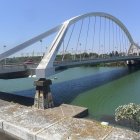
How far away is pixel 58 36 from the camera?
31.0m

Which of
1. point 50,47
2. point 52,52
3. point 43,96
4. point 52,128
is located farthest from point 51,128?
point 50,47

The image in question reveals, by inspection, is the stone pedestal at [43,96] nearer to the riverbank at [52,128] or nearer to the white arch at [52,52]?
the white arch at [52,52]

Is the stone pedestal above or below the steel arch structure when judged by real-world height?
below

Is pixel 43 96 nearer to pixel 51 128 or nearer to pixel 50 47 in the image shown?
pixel 51 128

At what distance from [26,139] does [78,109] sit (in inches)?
285

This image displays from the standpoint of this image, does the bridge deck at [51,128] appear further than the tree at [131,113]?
No

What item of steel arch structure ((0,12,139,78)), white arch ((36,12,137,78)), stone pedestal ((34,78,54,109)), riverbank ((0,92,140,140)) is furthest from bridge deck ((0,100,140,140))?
steel arch structure ((0,12,139,78))

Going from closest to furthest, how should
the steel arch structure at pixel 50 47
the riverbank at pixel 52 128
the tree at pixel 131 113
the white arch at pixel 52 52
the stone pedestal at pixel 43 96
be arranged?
the riverbank at pixel 52 128 < the tree at pixel 131 113 < the stone pedestal at pixel 43 96 < the white arch at pixel 52 52 < the steel arch structure at pixel 50 47

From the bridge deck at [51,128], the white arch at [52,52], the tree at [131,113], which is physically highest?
the white arch at [52,52]

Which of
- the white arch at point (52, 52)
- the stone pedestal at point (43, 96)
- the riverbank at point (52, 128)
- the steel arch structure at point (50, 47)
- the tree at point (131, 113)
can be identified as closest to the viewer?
the riverbank at point (52, 128)

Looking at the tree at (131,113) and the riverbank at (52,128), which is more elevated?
the tree at (131,113)

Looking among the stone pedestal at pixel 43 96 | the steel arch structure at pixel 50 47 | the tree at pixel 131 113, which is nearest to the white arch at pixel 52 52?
the steel arch structure at pixel 50 47

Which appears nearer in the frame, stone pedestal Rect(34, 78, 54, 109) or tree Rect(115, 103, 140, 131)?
tree Rect(115, 103, 140, 131)

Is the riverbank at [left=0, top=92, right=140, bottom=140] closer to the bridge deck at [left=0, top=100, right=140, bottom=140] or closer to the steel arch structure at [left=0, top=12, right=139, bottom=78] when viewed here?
the bridge deck at [left=0, top=100, right=140, bottom=140]
